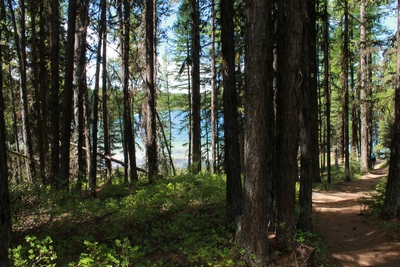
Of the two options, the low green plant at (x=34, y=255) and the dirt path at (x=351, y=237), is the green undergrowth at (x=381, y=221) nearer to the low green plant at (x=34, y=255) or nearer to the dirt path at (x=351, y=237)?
the dirt path at (x=351, y=237)

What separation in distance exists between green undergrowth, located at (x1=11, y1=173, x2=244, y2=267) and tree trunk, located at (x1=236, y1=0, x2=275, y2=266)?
1.82ft

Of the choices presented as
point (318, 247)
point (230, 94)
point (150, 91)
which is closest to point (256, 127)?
point (230, 94)

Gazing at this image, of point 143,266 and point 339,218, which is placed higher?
point 143,266

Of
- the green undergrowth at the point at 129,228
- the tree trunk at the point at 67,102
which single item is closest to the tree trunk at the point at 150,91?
the green undergrowth at the point at 129,228

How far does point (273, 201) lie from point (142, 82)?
381 inches

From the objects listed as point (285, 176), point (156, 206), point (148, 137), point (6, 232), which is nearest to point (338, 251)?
point (285, 176)

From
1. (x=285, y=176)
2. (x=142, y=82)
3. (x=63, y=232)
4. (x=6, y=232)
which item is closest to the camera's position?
(x=6, y=232)

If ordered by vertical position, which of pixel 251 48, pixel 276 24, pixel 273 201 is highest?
pixel 276 24

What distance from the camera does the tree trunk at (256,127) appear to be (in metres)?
4.93

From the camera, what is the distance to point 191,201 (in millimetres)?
9359

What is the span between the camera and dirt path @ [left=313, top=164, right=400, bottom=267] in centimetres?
615

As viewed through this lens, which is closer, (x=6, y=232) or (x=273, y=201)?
(x=6, y=232)

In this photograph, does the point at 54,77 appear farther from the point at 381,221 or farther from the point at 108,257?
the point at 381,221

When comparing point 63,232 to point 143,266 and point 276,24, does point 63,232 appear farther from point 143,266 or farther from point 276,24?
point 276,24
